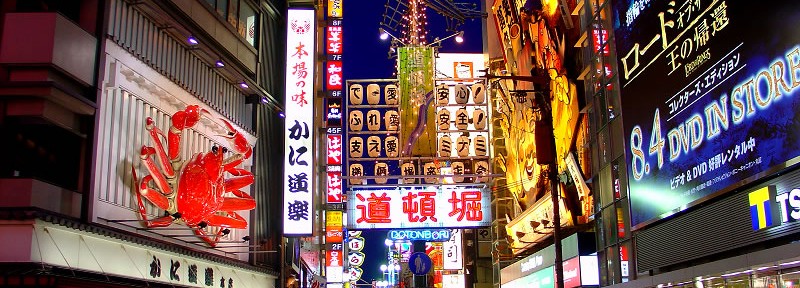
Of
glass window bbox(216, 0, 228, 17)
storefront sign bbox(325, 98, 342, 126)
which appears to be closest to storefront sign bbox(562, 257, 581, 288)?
storefront sign bbox(325, 98, 342, 126)

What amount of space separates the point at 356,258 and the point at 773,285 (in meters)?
50.2

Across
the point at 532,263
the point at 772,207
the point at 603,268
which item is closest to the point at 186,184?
the point at 603,268

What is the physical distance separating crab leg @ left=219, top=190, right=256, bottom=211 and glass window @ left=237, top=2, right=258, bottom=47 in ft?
20.4

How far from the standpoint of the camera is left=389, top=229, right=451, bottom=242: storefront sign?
35.2 m

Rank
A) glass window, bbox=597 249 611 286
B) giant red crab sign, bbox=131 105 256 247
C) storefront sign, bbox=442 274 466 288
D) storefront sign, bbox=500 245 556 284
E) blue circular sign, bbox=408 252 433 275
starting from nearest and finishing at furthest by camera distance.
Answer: giant red crab sign, bbox=131 105 256 247, glass window, bbox=597 249 611 286, blue circular sign, bbox=408 252 433 275, storefront sign, bbox=500 245 556 284, storefront sign, bbox=442 274 466 288

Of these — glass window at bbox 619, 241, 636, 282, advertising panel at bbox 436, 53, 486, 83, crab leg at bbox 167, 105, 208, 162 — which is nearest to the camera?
glass window at bbox 619, 241, 636, 282

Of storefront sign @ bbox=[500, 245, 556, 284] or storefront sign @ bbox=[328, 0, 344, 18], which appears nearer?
storefront sign @ bbox=[500, 245, 556, 284]

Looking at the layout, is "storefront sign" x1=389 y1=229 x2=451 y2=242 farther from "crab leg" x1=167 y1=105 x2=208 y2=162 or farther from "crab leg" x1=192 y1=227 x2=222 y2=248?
"crab leg" x1=167 y1=105 x2=208 y2=162

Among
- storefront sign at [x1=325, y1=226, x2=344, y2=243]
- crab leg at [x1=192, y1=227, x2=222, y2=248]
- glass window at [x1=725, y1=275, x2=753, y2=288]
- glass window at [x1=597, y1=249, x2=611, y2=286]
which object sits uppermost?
storefront sign at [x1=325, y1=226, x2=344, y2=243]

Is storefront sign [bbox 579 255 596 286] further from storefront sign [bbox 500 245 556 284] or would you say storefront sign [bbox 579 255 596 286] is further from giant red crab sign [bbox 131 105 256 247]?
giant red crab sign [bbox 131 105 256 247]

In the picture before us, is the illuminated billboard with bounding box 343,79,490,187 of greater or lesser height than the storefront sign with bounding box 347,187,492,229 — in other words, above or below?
above

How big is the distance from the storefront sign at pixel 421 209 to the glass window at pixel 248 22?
1211 centimetres

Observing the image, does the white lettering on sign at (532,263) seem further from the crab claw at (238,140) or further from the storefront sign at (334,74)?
the crab claw at (238,140)

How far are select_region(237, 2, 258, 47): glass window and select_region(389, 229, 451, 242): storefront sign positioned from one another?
12.9m
